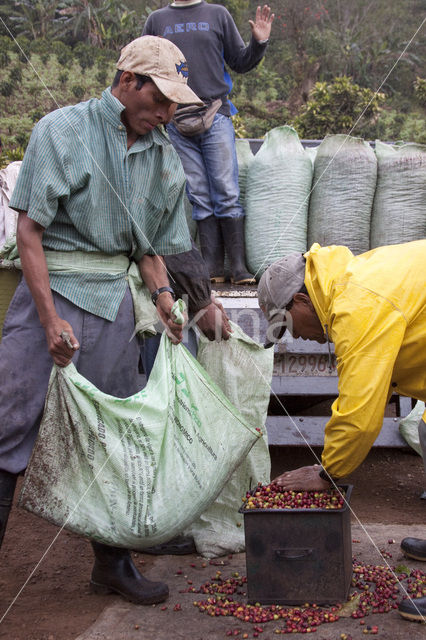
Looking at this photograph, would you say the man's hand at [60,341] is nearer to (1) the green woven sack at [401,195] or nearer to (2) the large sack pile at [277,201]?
(2) the large sack pile at [277,201]

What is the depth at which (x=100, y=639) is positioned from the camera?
7.57 feet

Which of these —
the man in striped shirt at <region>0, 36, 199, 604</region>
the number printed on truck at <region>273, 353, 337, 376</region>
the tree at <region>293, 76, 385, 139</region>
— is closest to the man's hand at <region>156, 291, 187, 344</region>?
the man in striped shirt at <region>0, 36, 199, 604</region>

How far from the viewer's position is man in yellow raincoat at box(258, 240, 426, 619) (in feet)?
7.14

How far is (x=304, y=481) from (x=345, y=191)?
2499mm

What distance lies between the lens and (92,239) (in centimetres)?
245

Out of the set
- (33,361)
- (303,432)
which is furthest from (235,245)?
(33,361)

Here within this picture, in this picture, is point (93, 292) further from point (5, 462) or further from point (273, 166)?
point (273, 166)

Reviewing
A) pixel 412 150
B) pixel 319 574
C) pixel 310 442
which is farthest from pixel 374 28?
pixel 319 574

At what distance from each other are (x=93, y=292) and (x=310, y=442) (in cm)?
185

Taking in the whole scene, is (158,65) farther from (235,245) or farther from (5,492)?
(235,245)

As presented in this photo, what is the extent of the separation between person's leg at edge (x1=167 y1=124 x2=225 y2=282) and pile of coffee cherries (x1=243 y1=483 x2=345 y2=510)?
2.13 metres

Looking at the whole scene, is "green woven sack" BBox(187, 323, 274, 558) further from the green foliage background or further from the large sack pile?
the green foliage background

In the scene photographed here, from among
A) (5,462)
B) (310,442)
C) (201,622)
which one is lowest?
(310,442)

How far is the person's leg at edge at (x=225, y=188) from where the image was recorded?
4543 mm
